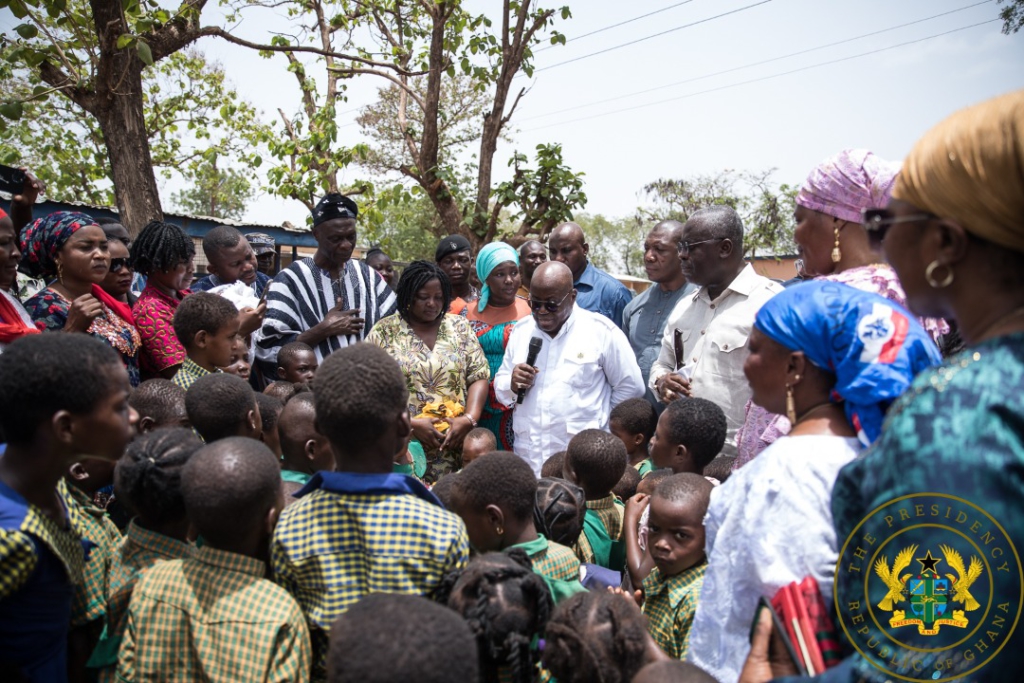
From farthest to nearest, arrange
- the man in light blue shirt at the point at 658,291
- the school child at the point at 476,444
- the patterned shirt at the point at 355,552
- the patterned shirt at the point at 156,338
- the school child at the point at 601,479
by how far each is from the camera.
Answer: the man in light blue shirt at the point at 658,291 → the school child at the point at 476,444 → the patterned shirt at the point at 156,338 → the school child at the point at 601,479 → the patterned shirt at the point at 355,552

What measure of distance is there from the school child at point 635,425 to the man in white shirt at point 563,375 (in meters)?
0.20

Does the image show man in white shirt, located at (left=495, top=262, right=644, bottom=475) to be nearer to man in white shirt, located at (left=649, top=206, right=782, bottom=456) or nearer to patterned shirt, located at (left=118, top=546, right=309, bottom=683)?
man in white shirt, located at (left=649, top=206, right=782, bottom=456)

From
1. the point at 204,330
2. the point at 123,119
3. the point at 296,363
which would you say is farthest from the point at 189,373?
the point at 123,119

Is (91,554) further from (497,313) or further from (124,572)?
(497,313)

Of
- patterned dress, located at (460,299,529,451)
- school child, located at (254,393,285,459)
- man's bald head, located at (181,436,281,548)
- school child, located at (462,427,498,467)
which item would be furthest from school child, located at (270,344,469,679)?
patterned dress, located at (460,299,529,451)

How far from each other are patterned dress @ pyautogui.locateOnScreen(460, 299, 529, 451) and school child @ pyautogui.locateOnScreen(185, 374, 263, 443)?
2034 millimetres

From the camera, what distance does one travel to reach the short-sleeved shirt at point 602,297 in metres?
5.96

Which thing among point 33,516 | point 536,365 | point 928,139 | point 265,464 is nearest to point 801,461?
point 928,139

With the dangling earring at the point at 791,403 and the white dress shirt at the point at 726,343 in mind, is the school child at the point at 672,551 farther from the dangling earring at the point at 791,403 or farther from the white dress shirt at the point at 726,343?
the white dress shirt at the point at 726,343

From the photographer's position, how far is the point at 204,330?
357 centimetres

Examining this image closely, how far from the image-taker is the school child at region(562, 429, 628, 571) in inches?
129

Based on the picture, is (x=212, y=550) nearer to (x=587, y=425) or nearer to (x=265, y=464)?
(x=265, y=464)

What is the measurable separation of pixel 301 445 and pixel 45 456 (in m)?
1.10

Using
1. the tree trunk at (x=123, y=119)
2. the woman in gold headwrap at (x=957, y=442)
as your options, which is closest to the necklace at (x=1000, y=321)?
the woman in gold headwrap at (x=957, y=442)
